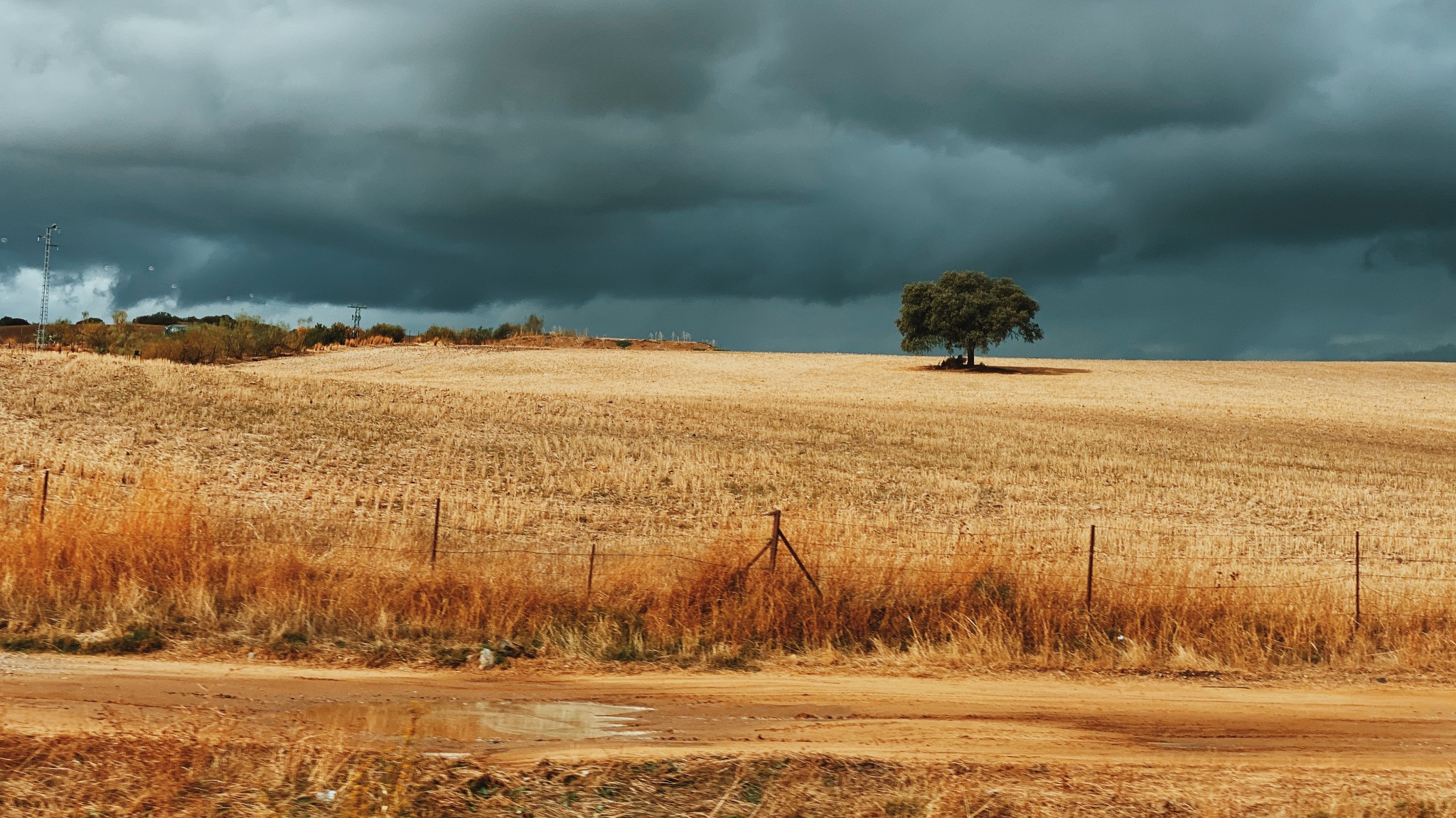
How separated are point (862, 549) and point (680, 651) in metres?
4.69

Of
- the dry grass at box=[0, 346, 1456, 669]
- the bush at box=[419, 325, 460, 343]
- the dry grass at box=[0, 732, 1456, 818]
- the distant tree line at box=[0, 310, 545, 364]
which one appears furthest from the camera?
the bush at box=[419, 325, 460, 343]

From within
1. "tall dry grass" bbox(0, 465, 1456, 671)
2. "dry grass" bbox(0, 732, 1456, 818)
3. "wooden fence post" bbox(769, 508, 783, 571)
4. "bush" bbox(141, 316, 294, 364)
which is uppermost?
"bush" bbox(141, 316, 294, 364)

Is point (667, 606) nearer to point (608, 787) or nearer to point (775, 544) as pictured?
point (775, 544)

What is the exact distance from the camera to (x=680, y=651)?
11398 millimetres

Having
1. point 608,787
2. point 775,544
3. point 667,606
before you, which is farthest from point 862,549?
point 608,787

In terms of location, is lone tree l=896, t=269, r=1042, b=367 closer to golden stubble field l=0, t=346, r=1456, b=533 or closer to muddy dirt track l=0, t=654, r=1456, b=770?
golden stubble field l=0, t=346, r=1456, b=533

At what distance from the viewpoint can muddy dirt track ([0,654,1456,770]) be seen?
8578 mm

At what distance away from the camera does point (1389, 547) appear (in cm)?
2272

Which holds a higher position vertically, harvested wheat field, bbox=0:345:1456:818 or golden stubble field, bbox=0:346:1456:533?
golden stubble field, bbox=0:346:1456:533

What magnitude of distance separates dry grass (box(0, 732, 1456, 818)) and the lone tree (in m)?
76.1

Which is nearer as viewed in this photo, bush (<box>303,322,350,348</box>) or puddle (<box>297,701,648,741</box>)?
puddle (<box>297,701,648,741</box>)

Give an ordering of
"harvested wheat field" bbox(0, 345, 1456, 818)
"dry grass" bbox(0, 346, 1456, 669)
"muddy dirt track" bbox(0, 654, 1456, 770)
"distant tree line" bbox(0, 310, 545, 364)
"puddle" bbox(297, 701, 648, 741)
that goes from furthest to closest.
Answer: "distant tree line" bbox(0, 310, 545, 364)
"dry grass" bbox(0, 346, 1456, 669)
"puddle" bbox(297, 701, 648, 741)
"muddy dirt track" bbox(0, 654, 1456, 770)
"harvested wheat field" bbox(0, 345, 1456, 818)

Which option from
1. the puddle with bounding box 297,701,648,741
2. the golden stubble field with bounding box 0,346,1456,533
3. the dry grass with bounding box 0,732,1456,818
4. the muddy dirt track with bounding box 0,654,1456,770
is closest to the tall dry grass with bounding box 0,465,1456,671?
the muddy dirt track with bounding box 0,654,1456,770

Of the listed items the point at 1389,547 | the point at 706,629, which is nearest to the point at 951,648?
the point at 706,629
